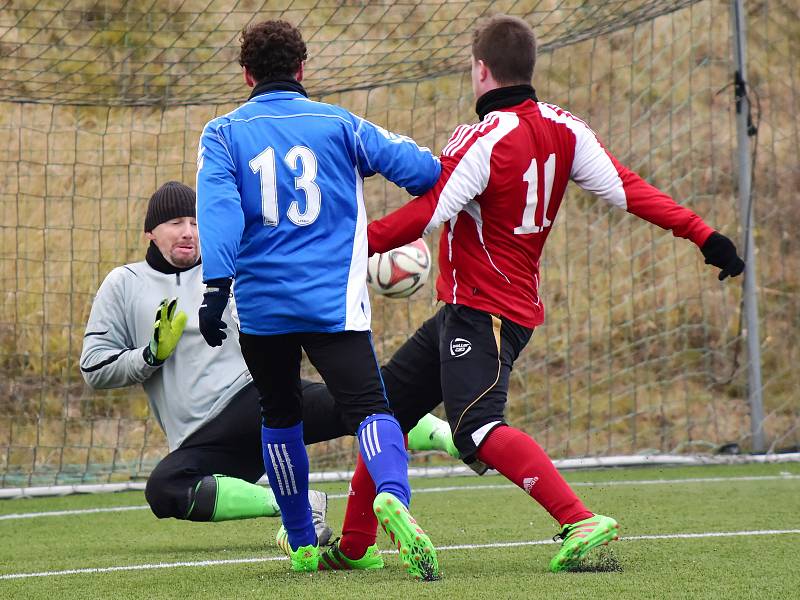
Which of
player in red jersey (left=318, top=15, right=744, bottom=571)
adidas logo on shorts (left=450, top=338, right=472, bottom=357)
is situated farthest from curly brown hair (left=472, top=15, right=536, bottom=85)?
adidas logo on shorts (left=450, top=338, right=472, bottom=357)

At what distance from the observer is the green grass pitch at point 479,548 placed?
3.18 meters

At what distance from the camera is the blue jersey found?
3455 millimetres

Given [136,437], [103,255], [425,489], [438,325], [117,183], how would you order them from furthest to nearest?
[117,183]
[103,255]
[136,437]
[425,489]
[438,325]

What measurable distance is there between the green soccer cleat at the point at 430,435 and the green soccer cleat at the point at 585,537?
1.00 metres

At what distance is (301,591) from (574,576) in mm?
702

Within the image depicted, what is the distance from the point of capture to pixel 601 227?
10.2 meters

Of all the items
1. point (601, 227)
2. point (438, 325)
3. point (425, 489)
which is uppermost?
point (601, 227)

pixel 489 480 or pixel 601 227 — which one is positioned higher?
pixel 601 227

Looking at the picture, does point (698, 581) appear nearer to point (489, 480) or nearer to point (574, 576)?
point (574, 576)

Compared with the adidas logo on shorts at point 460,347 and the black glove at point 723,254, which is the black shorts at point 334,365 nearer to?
the adidas logo on shorts at point 460,347

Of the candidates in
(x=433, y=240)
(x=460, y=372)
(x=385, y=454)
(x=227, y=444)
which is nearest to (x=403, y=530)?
(x=385, y=454)

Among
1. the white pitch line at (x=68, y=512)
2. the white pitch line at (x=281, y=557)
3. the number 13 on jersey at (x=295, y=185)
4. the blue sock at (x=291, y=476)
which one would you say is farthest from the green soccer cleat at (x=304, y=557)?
the white pitch line at (x=68, y=512)

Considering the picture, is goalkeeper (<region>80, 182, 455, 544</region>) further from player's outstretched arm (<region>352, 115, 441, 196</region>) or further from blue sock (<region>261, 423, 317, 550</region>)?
player's outstretched arm (<region>352, 115, 441, 196</region>)

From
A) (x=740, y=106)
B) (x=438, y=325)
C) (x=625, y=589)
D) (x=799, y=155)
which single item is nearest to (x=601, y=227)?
(x=799, y=155)
